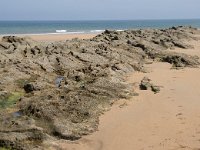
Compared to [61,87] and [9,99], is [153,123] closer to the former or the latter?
[61,87]

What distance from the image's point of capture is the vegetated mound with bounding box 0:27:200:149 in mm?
11344

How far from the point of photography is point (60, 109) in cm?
1265

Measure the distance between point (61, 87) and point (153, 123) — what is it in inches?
189

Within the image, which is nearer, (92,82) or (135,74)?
(92,82)

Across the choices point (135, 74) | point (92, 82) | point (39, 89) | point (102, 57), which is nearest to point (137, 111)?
point (92, 82)

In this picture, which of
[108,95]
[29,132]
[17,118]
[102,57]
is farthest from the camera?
[102,57]

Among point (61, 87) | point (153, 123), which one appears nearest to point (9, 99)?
point (61, 87)

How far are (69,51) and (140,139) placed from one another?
12.8 metres

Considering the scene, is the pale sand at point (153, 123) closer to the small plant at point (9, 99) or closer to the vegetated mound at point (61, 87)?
the vegetated mound at point (61, 87)

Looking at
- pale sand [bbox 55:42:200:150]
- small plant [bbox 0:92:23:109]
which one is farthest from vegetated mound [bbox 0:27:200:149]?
pale sand [bbox 55:42:200:150]

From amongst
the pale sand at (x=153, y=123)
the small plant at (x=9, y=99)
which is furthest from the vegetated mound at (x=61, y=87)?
the pale sand at (x=153, y=123)

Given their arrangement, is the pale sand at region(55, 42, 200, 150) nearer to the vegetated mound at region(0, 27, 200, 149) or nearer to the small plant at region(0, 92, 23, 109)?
the vegetated mound at region(0, 27, 200, 149)

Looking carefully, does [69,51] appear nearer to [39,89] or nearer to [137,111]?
[39,89]

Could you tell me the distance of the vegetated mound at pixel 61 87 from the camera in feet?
37.2
